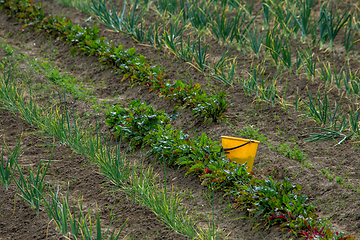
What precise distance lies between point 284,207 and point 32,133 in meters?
2.40

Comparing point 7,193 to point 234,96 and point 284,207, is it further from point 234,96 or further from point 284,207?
point 234,96

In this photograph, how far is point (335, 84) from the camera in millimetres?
3779

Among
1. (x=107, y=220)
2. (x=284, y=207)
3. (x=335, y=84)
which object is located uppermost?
(x=335, y=84)

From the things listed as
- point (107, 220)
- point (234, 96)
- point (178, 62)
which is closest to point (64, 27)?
point (178, 62)

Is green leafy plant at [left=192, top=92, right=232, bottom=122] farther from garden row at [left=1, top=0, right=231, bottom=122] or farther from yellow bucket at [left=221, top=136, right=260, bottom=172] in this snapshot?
yellow bucket at [left=221, top=136, right=260, bottom=172]

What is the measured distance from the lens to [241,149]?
111 inches

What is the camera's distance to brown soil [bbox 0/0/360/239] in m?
2.38

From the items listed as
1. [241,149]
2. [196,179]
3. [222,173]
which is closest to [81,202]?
[196,179]

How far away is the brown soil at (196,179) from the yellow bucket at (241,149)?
199 mm

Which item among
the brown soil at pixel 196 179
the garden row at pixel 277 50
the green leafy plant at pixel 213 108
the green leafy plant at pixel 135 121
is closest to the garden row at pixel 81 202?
the brown soil at pixel 196 179

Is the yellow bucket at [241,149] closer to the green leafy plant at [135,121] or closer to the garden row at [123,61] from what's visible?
the garden row at [123,61]

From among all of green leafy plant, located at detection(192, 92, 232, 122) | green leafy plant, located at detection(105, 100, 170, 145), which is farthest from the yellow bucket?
green leafy plant, located at detection(105, 100, 170, 145)

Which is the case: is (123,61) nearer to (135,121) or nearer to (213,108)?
(135,121)

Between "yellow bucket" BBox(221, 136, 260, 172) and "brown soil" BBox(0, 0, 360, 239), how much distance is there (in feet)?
0.65
